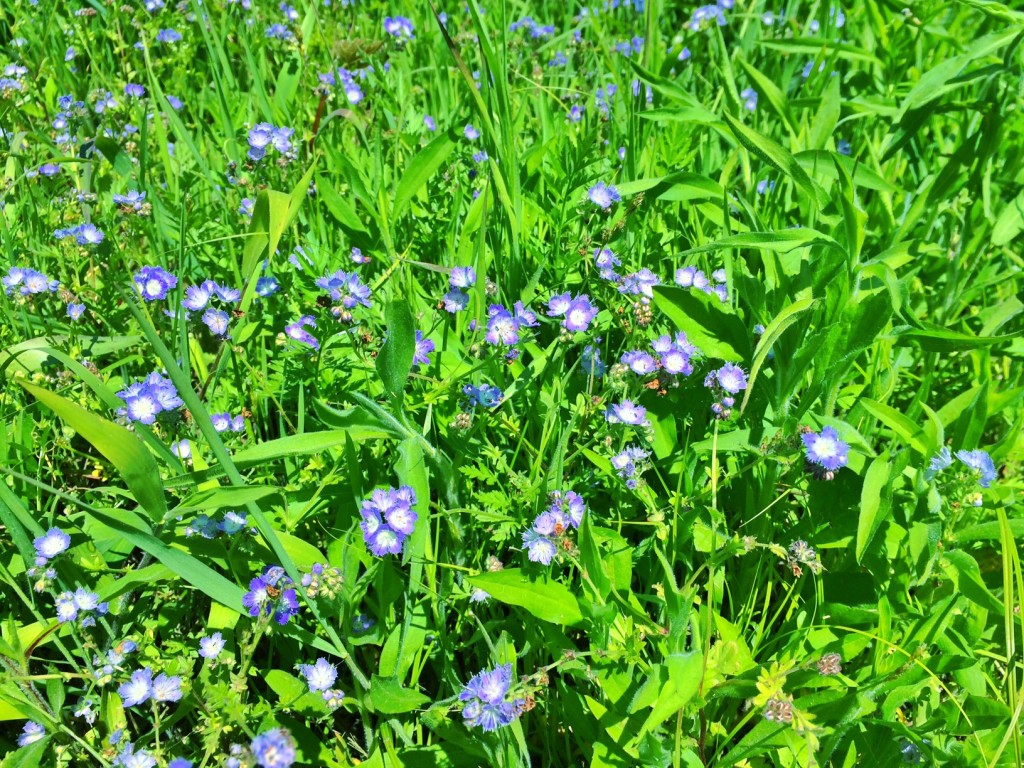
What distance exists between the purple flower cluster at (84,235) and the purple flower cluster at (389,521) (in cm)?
128

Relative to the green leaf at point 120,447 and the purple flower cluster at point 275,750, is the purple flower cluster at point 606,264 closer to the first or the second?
the green leaf at point 120,447

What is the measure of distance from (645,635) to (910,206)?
74.5 inches

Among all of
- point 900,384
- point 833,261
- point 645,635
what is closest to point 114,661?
point 645,635

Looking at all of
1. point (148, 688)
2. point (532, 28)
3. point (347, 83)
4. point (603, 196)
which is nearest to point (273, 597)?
point (148, 688)

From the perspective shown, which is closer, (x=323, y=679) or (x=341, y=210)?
(x=323, y=679)

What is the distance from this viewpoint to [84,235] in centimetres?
246

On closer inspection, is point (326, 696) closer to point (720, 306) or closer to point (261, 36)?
point (720, 306)

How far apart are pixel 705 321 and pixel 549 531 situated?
2.50ft

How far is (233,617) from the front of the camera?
6.11 ft

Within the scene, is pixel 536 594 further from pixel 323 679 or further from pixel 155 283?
pixel 155 283

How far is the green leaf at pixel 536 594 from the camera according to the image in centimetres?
172

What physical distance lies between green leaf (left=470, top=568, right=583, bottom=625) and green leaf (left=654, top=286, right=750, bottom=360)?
2.56ft

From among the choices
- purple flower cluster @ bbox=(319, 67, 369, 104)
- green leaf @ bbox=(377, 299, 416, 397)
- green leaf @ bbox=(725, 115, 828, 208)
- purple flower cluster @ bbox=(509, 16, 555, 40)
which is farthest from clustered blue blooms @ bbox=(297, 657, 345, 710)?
purple flower cluster @ bbox=(509, 16, 555, 40)

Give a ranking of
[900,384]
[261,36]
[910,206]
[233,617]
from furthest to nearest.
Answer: [261,36], [910,206], [900,384], [233,617]
